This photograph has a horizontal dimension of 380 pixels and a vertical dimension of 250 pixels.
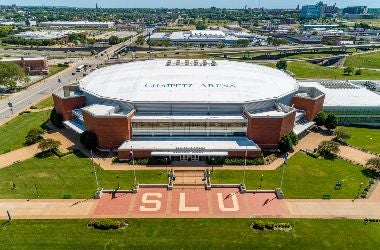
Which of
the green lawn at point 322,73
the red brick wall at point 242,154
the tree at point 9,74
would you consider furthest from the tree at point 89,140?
the green lawn at point 322,73

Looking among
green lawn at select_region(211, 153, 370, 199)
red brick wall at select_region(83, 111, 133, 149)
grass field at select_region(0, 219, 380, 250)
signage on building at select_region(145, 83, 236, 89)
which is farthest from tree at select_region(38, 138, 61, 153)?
green lawn at select_region(211, 153, 370, 199)

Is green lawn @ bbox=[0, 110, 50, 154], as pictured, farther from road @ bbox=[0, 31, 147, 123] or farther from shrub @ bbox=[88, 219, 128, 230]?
shrub @ bbox=[88, 219, 128, 230]

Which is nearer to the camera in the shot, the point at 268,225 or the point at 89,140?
the point at 268,225

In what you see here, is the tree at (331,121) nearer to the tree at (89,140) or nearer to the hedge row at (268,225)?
the hedge row at (268,225)

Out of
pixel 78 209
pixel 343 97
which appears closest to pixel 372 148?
pixel 343 97

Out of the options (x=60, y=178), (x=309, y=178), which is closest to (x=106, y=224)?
(x=60, y=178)

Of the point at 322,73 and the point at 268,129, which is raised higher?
the point at 268,129

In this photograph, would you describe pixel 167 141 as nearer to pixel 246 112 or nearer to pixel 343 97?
pixel 246 112

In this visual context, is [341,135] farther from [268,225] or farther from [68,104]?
[68,104]
